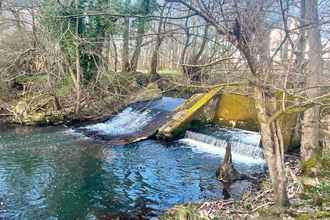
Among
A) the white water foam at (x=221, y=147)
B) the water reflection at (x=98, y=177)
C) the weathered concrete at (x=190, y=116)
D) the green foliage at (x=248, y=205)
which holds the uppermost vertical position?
the weathered concrete at (x=190, y=116)

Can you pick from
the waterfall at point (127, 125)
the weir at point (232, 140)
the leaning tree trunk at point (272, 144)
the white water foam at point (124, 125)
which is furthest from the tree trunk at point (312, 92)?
the white water foam at point (124, 125)

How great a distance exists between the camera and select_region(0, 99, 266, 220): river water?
557 centimetres

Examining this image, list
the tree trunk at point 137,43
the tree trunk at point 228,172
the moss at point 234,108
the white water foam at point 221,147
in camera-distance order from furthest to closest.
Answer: the moss at point 234,108, the white water foam at point 221,147, the tree trunk at point 228,172, the tree trunk at point 137,43

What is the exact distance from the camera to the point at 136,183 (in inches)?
269

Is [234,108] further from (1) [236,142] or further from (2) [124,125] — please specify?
(2) [124,125]

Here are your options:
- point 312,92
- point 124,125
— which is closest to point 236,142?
point 312,92

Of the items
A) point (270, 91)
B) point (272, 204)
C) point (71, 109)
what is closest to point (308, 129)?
point (272, 204)

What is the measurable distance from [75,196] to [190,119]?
251 inches

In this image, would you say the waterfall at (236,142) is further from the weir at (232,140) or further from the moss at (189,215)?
the moss at (189,215)

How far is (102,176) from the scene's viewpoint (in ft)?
23.6

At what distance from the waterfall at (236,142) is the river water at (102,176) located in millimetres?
196

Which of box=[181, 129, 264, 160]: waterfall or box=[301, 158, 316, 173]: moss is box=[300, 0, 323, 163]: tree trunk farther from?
box=[181, 129, 264, 160]: waterfall

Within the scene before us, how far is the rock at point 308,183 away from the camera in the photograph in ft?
17.5

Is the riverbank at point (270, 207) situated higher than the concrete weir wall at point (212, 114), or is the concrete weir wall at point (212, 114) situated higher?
the concrete weir wall at point (212, 114)
